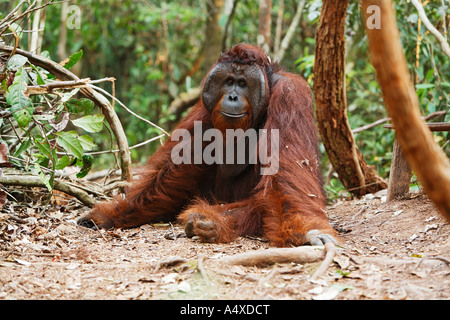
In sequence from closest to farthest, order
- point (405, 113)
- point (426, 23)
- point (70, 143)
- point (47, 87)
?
point (405, 113) → point (47, 87) → point (70, 143) → point (426, 23)

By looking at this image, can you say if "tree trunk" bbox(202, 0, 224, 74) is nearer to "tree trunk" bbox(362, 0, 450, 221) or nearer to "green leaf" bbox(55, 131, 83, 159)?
"green leaf" bbox(55, 131, 83, 159)

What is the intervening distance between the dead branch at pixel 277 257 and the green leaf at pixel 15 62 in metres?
2.01

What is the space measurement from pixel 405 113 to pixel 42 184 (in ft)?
11.0

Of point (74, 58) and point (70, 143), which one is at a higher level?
point (74, 58)

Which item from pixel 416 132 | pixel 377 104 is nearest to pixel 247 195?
pixel 416 132

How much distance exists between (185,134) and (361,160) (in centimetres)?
203

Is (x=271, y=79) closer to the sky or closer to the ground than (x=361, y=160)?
closer to the sky

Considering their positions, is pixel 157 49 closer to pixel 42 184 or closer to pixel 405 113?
pixel 42 184

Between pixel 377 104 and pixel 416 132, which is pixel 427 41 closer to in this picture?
pixel 377 104

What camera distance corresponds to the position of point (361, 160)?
17.7 ft

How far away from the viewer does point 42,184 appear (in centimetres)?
420

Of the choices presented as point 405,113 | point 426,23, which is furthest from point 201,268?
point 426,23

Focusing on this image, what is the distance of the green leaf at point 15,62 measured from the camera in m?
3.54

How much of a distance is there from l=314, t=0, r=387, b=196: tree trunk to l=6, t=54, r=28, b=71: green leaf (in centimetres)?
247
